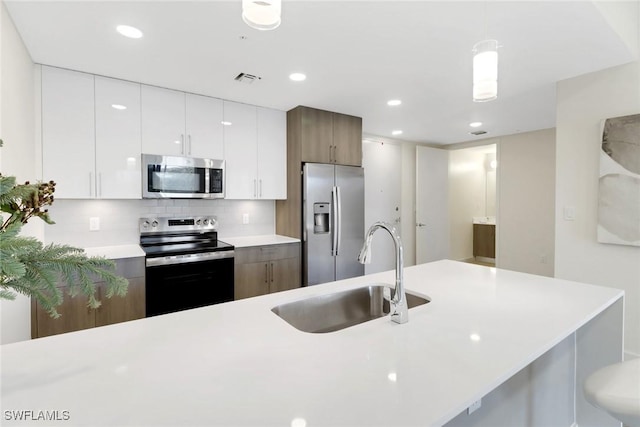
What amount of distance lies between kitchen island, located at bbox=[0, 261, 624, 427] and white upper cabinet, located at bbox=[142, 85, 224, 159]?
85.1 inches

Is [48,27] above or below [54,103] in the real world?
above

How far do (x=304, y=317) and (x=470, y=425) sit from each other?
0.81 metres

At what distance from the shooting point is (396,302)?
1188 millimetres

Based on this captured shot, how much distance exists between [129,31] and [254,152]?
1654 millimetres

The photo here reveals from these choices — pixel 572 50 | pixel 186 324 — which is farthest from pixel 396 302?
pixel 572 50

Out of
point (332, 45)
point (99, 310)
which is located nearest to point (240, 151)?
point (332, 45)

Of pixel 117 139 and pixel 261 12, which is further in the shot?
pixel 117 139

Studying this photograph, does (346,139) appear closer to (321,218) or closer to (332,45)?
(321,218)

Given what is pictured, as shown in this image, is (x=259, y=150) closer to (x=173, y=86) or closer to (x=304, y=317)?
(x=173, y=86)

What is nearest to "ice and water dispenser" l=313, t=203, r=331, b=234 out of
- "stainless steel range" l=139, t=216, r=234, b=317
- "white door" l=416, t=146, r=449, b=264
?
"stainless steel range" l=139, t=216, r=234, b=317

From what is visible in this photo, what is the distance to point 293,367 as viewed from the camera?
0.86m

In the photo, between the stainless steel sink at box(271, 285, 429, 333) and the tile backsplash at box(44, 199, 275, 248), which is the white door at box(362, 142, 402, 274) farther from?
the stainless steel sink at box(271, 285, 429, 333)

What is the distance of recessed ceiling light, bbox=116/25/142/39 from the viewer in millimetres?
1937
